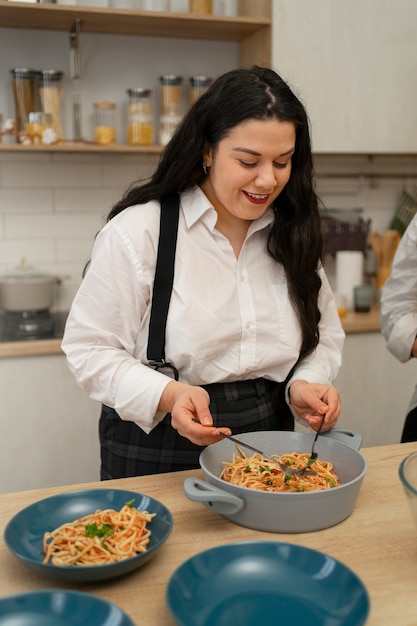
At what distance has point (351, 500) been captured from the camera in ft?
4.29

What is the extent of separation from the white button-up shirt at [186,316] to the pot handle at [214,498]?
335 mm

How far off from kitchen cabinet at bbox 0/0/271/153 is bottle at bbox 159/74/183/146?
14 centimetres

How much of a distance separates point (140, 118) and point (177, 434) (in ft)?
5.99

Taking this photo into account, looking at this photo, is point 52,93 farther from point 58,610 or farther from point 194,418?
point 58,610

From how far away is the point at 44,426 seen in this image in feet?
9.86

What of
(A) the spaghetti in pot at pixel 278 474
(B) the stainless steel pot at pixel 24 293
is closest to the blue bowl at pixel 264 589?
(A) the spaghetti in pot at pixel 278 474

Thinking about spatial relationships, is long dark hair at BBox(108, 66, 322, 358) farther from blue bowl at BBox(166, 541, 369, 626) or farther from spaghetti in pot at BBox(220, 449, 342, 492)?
blue bowl at BBox(166, 541, 369, 626)

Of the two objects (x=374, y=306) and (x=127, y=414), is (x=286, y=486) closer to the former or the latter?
(x=127, y=414)

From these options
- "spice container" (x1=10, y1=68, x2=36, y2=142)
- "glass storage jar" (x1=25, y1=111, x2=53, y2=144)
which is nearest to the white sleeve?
"glass storage jar" (x1=25, y1=111, x2=53, y2=144)

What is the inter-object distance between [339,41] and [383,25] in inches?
8.8

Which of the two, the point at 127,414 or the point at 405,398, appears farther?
the point at 405,398

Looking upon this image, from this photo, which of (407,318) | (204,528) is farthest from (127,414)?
(407,318)

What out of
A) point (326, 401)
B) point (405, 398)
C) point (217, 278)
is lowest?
point (405, 398)

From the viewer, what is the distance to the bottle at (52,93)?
121 inches
